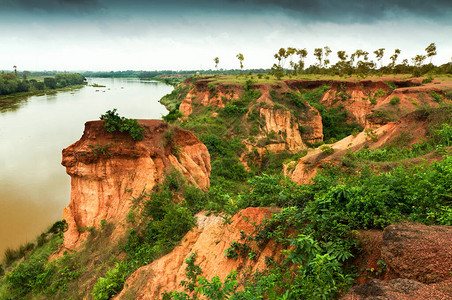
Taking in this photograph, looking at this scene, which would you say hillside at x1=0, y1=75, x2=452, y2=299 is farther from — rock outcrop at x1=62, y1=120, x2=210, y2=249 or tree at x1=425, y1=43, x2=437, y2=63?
tree at x1=425, y1=43, x2=437, y2=63

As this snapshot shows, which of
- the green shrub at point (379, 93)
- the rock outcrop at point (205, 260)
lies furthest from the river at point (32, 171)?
the green shrub at point (379, 93)

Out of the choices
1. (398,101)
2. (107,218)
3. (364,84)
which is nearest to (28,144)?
(107,218)

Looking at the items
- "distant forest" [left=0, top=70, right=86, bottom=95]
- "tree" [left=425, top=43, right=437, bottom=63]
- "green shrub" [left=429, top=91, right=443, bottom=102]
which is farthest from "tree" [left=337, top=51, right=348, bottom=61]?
"distant forest" [left=0, top=70, right=86, bottom=95]

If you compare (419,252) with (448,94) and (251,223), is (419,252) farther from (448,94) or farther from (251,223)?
(448,94)

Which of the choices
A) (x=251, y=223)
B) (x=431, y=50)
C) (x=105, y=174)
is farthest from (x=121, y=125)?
(x=431, y=50)

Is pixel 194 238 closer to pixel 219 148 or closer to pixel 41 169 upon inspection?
pixel 219 148
